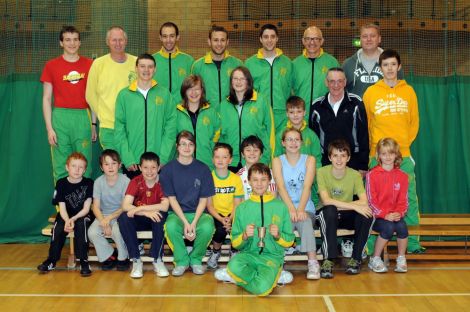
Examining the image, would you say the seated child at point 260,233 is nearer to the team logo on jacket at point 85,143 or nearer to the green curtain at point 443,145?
the team logo on jacket at point 85,143

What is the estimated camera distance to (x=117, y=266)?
644 centimetres

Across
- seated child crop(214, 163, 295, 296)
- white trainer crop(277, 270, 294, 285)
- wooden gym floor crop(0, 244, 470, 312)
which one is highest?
seated child crop(214, 163, 295, 296)

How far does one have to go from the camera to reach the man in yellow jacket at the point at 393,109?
6625 mm

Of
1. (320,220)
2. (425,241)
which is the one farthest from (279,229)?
(425,241)

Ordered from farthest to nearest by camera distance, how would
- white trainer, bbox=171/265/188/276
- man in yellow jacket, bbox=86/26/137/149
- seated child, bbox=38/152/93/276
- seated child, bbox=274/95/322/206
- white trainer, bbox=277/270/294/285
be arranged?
1. man in yellow jacket, bbox=86/26/137/149
2. seated child, bbox=274/95/322/206
3. seated child, bbox=38/152/93/276
4. white trainer, bbox=171/265/188/276
5. white trainer, bbox=277/270/294/285

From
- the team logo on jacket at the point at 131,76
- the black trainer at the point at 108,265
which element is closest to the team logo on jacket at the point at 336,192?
the black trainer at the point at 108,265

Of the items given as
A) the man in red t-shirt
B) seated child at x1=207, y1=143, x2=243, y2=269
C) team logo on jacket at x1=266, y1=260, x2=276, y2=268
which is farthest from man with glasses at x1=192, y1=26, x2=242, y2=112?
team logo on jacket at x1=266, y1=260, x2=276, y2=268

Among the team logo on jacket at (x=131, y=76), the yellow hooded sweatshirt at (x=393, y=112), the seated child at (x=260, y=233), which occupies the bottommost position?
the seated child at (x=260, y=233)

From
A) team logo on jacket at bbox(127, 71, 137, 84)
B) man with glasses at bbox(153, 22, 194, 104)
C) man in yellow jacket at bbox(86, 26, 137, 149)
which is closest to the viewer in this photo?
man in yellow jacket at bbox(86, 26, 137, 149)

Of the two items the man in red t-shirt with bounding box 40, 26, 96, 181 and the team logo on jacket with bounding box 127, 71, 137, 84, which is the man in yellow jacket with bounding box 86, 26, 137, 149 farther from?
the man in red t-shirt with bounding box 40, 26, 96, 181

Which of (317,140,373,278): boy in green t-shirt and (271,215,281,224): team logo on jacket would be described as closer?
(271,215,281,224): team logo on jacket

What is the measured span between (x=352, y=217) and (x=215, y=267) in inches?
51.8

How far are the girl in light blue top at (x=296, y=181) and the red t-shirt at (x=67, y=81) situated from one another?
2.01m

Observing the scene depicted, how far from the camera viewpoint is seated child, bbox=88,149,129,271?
6.36m
